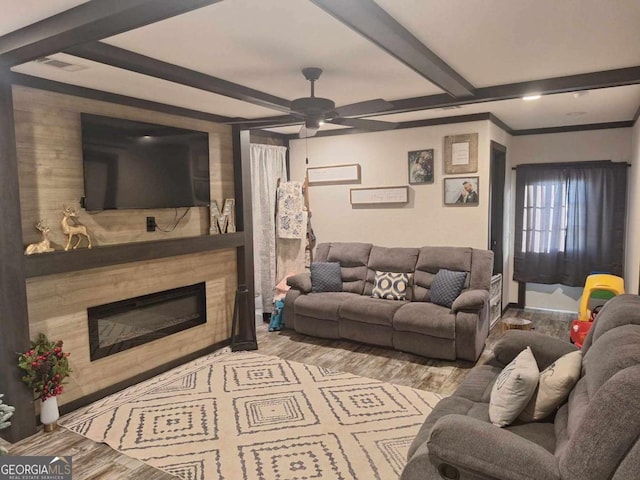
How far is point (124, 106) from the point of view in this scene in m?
3.73

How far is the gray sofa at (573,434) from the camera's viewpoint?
1390 millimetres

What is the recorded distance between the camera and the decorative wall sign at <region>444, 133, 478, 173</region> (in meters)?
4.87

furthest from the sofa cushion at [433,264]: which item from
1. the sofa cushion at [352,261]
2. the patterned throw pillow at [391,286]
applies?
the sofa cushion at [352,261]

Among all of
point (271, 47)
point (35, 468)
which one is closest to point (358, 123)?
point (271, 47)

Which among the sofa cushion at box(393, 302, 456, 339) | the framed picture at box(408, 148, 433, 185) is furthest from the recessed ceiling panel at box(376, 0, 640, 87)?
the sofa cushion at box(393, 302, 456, 339)

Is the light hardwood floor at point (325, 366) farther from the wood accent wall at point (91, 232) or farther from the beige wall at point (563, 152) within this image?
the wood accent wall at point (91, 232)

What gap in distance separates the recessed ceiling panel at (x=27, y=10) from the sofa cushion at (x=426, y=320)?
3567mm

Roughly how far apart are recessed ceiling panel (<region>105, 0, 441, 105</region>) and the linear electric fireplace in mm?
2057

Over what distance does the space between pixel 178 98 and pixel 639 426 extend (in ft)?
12.4

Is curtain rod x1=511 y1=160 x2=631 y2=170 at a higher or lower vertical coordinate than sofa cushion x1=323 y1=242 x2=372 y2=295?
higher

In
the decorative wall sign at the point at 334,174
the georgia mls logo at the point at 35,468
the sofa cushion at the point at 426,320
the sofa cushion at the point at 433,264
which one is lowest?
the georgia mls logo at the point at 35,468

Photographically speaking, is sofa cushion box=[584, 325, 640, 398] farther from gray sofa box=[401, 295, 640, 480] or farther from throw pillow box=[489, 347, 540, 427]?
throw pillow box=[489, 347, 540, 427]

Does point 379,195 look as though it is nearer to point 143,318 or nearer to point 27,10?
point 143,318

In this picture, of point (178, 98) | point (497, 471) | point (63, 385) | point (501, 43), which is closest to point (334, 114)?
point (501, 43)
